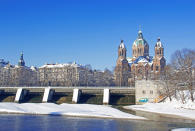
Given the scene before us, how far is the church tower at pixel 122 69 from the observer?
4117 inches

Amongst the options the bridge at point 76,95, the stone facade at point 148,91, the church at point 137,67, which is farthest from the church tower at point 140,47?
the stone facade at point 148,91

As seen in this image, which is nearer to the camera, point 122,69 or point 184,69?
point 184,69

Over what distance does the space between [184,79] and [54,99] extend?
39713 millimetres

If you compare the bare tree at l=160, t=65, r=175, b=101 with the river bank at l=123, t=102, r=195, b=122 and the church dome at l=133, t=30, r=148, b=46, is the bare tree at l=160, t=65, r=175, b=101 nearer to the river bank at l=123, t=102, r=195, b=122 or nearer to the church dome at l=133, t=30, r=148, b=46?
the river bank at l=123, t=102, r=195, b=122

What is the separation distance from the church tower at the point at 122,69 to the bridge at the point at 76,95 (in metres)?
25.9

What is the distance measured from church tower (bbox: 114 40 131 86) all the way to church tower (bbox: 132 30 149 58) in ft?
51.1

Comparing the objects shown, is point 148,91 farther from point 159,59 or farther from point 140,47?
point 140,47

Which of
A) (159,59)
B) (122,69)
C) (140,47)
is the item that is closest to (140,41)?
(140,47)

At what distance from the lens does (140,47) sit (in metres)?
140

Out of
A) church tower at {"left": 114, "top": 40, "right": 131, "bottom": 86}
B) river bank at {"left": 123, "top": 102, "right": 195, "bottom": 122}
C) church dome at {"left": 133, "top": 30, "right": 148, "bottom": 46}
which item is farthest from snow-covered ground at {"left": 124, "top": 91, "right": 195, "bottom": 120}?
church dome at {"left": 133, "top": 30, "right": 148, "bottom": 46}

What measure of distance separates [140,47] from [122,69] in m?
30.3

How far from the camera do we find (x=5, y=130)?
88.8ft

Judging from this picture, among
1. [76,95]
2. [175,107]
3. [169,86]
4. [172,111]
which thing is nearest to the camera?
[172,111]

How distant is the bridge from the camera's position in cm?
6762
